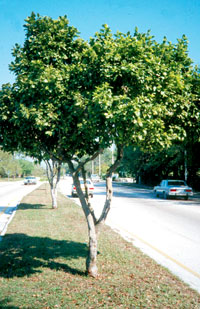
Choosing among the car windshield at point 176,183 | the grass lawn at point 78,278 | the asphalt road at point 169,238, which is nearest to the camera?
the grass lawn at point 78,278

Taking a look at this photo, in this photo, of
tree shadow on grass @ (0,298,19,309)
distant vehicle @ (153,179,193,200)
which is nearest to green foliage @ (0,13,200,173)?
tree shadow on grass @ (0,298,19,309)

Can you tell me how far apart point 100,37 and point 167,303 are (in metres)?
4.57

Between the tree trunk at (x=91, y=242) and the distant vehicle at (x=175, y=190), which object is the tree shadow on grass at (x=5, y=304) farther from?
the distant vehicle at (x=175, y=190)

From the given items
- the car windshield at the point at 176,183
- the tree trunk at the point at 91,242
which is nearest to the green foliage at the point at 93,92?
the tree trunk at the point at 91,242

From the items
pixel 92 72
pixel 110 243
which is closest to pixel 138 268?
pixel 110 243

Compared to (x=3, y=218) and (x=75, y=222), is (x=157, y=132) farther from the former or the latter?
(x=3, y=218)

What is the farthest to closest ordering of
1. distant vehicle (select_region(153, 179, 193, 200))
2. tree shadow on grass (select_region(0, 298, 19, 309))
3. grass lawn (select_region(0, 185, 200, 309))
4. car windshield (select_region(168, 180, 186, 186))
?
car windshield (select_region(168, 180, 186, 186))
distant vehicle (select_region(153, 179, 193, 200))
grass lawn (select_region(0, 185, 200, 309))
tree shadow on grass (select_region(0, 298, 19, 309))

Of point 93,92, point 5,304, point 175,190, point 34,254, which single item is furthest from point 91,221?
point 175,190

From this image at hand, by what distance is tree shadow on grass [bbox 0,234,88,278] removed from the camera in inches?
233

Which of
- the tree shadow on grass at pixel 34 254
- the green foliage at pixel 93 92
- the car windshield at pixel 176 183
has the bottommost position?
the tree shadow on grass at pixel 34 254

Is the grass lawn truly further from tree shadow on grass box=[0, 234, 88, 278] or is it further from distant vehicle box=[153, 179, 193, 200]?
distant vehicle box=[153, 179, 193, 200]

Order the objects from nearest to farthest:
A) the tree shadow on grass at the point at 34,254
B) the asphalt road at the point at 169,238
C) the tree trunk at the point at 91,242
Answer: the tree trunk at the point at 91,242 → the tree shadow on grass at the point at 34,254 → the asphalt road at the point at 169,238

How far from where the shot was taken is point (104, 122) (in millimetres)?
4570

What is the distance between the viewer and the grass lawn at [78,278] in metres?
4.47
